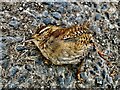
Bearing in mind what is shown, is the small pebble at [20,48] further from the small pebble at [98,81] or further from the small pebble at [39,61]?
the small pebble at [98,81]

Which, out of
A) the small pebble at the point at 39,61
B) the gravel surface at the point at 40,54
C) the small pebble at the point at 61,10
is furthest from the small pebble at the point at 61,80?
the small pebble at the point at 61,10

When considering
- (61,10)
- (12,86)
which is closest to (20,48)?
(12,86)

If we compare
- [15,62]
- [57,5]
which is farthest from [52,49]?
[57,5]

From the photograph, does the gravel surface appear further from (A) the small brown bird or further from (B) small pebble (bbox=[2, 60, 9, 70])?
(A) the small brown bird

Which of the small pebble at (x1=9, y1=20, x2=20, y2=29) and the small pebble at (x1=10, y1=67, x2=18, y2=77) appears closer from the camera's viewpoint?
the small pebble at (x1=10, y1=67, x2=18, y2=77)

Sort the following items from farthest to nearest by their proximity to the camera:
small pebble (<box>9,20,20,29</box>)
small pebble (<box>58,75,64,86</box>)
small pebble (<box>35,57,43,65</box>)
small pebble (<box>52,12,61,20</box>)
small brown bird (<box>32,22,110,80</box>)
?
small pebble (<box>52,12,61,20</box>) → small pebble (<box>9,20,20,29</box>) → small pebble (<box>35,57,43,65</box>) → small pebble (<box>58,75,64,86</box>) → small brown bird (<box>32,22,110,80</box>)

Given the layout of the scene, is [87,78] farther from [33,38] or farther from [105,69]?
[33,38]

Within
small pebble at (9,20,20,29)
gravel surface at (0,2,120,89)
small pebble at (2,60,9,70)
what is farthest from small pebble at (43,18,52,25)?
small pebble at (2,60,9,70)

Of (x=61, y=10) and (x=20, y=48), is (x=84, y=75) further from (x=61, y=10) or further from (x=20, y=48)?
(x=61, y=10)
